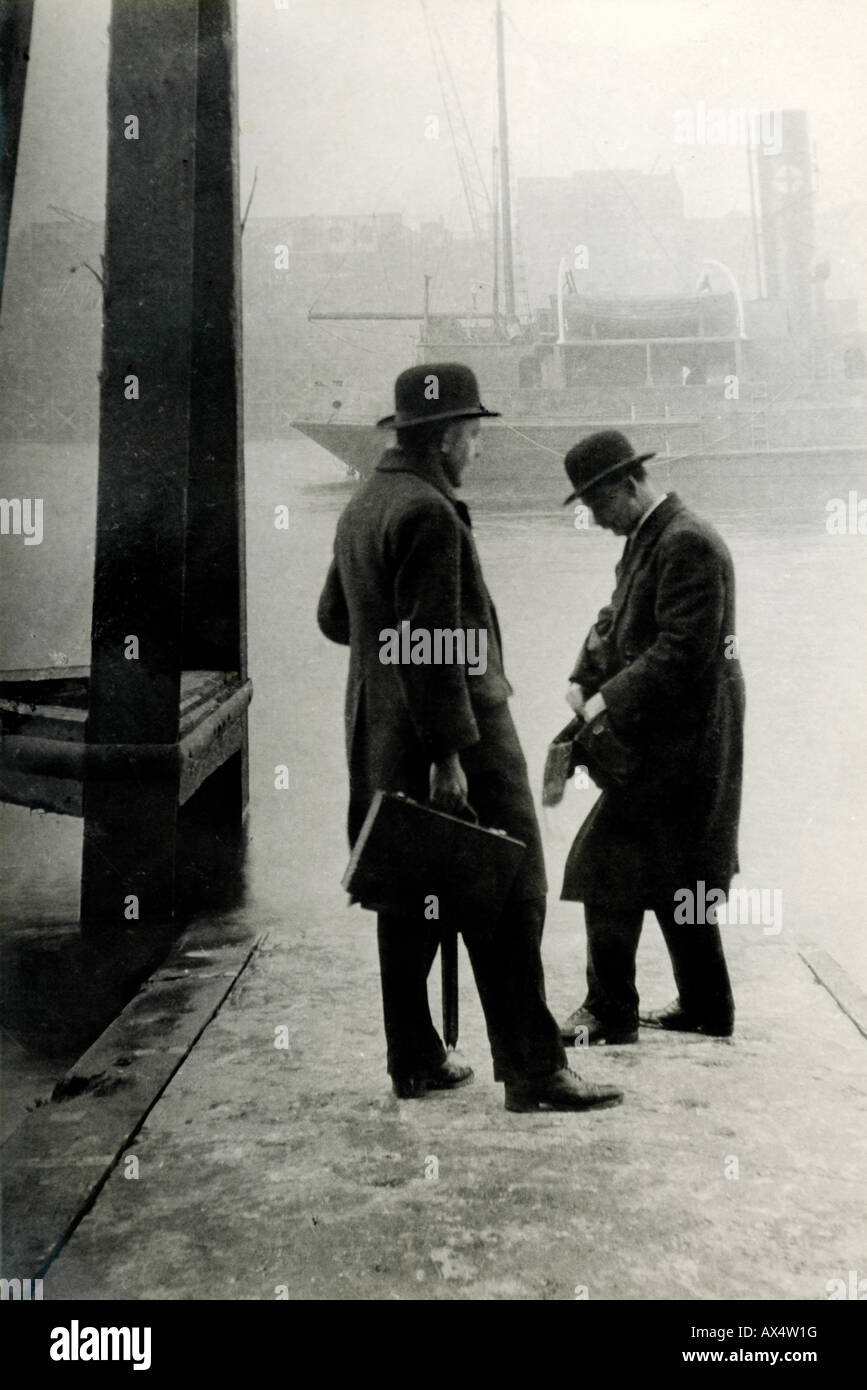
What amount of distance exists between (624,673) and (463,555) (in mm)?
523

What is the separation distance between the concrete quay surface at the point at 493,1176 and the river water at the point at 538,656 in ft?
1.39

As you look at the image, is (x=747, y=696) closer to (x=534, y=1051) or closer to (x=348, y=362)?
(x=534, y=1051)

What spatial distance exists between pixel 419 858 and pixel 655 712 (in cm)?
72

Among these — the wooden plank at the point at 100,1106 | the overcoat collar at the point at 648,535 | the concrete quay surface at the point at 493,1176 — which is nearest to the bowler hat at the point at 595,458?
the overcoat collar at the point at 648,535

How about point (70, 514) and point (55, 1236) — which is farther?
point (70, 514)

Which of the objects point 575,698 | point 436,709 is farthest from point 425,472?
point 575,698

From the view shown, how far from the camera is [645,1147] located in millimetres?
3146

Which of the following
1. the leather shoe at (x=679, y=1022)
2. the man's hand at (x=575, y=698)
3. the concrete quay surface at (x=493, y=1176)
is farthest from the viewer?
the leather shoe at (x=679, y=1022)

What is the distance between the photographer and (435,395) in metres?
3.02

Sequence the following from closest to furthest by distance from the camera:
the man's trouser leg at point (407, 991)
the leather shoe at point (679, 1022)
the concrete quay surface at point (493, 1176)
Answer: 1. the concrete quay surface at point (493, 1176)
2. the man's trouser leg at point (407, 991)
3. the leather shoe at point (679, 1022)

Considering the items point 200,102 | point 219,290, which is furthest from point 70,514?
point 200,102

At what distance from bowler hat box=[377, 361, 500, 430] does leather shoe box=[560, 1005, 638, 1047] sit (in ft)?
5.46

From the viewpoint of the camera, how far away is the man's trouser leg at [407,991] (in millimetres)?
3182

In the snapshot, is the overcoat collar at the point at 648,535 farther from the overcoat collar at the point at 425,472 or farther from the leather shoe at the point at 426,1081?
the leather shoe at the point at 426,1081
